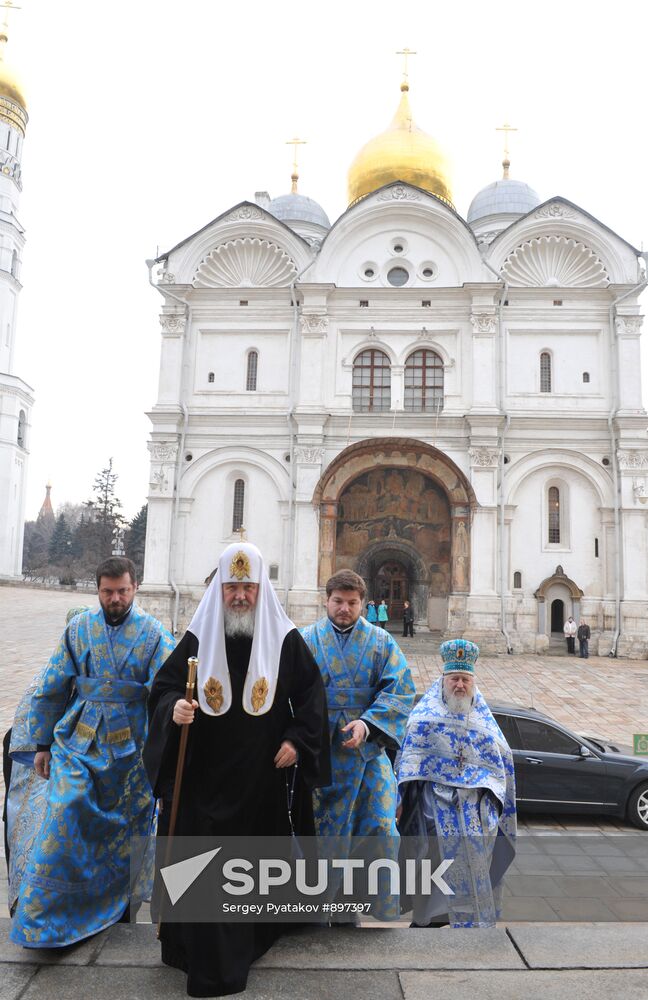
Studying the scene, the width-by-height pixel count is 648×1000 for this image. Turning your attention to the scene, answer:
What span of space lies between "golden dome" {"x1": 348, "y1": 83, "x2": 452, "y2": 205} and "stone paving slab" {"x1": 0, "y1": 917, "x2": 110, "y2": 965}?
2699 centimetres

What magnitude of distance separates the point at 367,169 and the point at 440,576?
1546 cm

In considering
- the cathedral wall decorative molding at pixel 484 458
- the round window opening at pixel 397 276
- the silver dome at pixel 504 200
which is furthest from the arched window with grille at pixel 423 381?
the silver dome at pixel 504 200

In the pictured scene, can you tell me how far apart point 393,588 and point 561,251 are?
37.8 ft

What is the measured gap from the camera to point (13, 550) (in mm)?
47344

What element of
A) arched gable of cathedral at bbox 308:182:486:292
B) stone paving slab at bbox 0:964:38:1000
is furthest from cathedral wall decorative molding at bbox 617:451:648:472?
stone paving slab at bbox 0:964:38:1000

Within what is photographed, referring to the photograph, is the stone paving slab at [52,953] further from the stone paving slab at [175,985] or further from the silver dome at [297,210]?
the silver dome at [297,210]

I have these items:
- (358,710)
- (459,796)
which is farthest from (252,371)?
(459,796)

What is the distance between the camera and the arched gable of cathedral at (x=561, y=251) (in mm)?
22547

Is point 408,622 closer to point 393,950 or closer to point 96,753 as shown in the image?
point 96,753

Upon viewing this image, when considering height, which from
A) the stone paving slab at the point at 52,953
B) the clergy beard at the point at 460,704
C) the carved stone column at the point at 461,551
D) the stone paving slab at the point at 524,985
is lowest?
the stone paving slab at the point at 52,953

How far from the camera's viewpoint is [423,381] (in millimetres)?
22953

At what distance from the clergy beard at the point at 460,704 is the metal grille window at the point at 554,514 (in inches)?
743

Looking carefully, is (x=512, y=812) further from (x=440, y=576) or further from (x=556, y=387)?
(x=556, y=387)

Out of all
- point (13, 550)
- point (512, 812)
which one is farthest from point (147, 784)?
point (13, 550)
